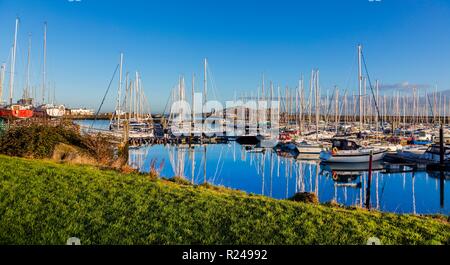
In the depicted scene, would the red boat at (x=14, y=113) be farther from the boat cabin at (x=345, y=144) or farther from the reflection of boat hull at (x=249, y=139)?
the boat cabin at (x=345, y=144)

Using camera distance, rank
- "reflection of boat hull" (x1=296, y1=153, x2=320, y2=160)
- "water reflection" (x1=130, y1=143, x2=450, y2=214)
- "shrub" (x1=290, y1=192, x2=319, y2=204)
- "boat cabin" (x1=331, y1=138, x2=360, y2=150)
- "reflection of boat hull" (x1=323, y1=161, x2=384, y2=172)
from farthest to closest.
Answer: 1. "reflection of boat hull" (x1=296, y1=153, x2=320, y2=160)
2. "boat cabin" (x1=331, y1=138, x2=360, y2=150)
3. "reflection of boat hull" (x1=323, y1=161, x2=384, y2=172)
4. "water reflection" (x1=130, y1=143, x2=450, y2=214)
5. "shrub" (x1=290, y1=192, x2=319, y2=204)

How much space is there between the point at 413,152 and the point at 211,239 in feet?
117

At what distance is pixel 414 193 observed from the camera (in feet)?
77.5

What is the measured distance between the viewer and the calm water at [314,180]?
2080cm

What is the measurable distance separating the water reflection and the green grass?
7.32 m

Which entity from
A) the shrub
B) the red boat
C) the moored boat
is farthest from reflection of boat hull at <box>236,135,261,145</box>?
the shrub

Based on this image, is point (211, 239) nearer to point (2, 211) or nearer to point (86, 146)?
point (2, 211)

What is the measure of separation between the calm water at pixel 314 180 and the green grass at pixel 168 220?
723cm

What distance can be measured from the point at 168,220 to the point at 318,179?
22.2 metres

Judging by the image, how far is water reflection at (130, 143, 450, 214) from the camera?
2091 centimetres

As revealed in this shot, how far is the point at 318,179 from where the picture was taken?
1097 inches

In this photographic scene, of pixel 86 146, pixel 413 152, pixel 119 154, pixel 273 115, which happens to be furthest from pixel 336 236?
pixel 273 115

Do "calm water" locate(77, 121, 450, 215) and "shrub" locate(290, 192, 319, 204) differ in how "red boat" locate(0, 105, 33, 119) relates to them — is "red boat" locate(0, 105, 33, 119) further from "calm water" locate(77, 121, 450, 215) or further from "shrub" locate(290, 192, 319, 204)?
"shrub" locate(290, 192, 319, 204)

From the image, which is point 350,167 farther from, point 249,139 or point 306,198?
point 306,198
